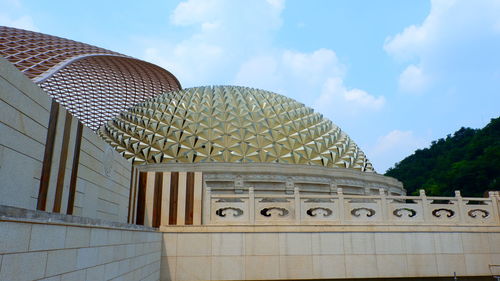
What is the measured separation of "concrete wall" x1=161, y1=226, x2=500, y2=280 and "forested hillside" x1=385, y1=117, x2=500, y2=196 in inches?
1146

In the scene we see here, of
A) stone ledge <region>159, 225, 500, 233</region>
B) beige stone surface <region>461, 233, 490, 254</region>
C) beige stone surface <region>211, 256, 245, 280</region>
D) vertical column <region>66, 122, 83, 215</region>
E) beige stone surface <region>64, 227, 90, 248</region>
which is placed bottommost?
beige stone surface <region>211, 256, 245, 280</region>

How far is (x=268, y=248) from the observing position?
9570 mm

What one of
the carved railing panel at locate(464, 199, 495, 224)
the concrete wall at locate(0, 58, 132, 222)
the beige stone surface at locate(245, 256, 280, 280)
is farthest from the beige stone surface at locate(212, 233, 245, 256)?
the carved railing panel at locate(464, 199, 495, 224)

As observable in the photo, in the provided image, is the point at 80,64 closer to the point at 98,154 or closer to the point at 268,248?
the point at 98,154

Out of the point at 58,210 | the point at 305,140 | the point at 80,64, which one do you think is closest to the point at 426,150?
the point at 305,140

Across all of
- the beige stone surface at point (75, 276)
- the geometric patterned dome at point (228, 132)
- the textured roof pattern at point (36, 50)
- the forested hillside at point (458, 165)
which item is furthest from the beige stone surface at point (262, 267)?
the forested hillside at point (458, 165)

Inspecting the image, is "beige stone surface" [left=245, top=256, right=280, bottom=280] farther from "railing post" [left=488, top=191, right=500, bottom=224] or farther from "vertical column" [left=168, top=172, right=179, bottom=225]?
"railing post" [left=488, top=191, right=500, bottom=224]

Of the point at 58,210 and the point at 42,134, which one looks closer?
the point at 42,134

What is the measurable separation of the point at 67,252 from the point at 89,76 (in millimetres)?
25831

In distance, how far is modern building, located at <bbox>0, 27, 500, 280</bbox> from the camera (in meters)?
5.14

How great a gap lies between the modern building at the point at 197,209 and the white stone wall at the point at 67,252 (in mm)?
17

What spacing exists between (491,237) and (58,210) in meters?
A: 10.8

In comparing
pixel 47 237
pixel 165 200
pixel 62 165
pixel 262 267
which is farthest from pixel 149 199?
pixel 47 237

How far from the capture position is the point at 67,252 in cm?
402
